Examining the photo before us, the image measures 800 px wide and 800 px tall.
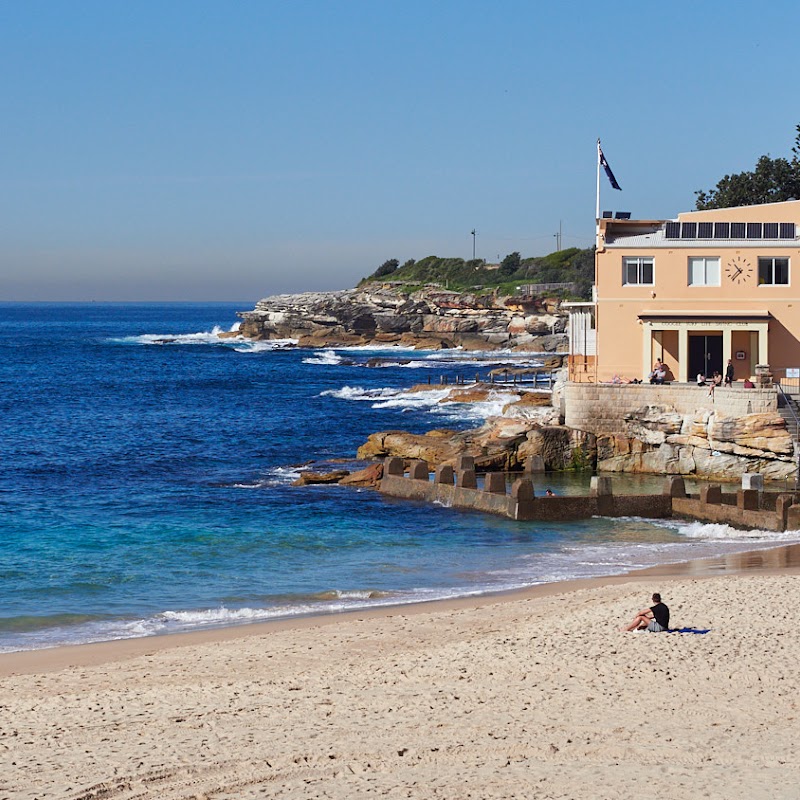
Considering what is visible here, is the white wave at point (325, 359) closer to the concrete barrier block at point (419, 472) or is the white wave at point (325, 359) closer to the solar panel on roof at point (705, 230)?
the solar panel on roof at point (705, 230)

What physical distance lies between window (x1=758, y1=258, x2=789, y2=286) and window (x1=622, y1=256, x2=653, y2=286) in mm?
3942

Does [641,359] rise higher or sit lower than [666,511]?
higher

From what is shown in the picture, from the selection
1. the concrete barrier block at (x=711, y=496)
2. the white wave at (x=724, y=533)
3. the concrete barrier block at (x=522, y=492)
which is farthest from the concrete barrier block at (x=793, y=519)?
the concrete barrier block at (x=522, y=492)

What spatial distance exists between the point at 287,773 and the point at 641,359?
32761mm

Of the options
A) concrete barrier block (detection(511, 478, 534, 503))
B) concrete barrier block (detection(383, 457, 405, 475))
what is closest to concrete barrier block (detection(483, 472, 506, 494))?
concrete barrier block (detection(511, 478, 534, 503))

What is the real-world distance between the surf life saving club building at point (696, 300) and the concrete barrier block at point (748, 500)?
12.0 meters

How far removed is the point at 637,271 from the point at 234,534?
20.6 metres

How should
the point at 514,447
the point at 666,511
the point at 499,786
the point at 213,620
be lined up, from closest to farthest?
the point at 499,786
the point at 213,620
the point at 666,511
the point at 514,447

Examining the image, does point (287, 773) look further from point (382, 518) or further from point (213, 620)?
point (382, 518)

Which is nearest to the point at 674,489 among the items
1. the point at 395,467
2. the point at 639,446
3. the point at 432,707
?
the point at 639,446

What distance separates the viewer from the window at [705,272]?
4256 cm

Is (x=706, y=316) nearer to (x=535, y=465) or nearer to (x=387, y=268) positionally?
(x=535, y=465)

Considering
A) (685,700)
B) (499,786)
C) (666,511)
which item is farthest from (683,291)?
(499,786)

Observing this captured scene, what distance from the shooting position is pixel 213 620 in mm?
21469
